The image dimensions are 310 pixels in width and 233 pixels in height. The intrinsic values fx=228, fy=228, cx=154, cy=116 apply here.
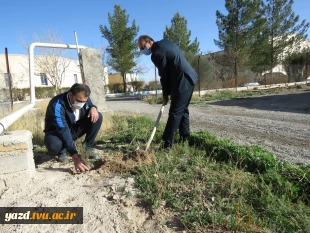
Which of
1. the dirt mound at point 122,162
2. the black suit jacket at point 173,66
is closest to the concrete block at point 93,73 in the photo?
the black suit jacket at point 173,66

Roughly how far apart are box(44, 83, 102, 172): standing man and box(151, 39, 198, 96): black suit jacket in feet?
3.38

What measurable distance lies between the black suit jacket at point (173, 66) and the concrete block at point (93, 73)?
282 cm

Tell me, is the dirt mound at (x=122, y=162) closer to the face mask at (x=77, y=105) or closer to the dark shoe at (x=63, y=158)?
the dark shoe at (x=63, y=158)

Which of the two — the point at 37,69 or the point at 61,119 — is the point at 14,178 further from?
the point at 37,69

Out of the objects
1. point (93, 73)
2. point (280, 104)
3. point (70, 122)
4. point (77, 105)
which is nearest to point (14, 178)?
point (70, 122)

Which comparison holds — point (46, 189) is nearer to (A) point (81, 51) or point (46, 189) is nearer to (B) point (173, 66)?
(B) point (173, 66)

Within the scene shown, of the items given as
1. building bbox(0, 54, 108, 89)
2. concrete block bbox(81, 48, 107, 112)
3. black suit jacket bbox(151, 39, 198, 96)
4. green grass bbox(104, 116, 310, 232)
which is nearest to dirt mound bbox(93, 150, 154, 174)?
green grass bbox(104, 116, 310, 232)

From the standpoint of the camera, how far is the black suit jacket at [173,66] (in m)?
3.07

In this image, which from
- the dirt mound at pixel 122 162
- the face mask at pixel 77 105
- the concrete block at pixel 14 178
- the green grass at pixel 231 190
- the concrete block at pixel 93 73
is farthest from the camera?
the concrete block at pixel 93 73

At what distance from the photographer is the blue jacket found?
2.69 m

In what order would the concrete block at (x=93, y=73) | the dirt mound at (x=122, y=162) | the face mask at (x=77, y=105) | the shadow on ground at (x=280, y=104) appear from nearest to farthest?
1. the dirt mound at (x=122, y=162)
2. the face mask at (x=77, y=105)
3. the concrete block at (x=93, y=73)
4. the shadow on ground at (x=280, y=104)

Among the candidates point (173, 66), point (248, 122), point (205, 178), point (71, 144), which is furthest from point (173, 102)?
point (248, 122)

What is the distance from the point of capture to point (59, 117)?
2766 millimetres

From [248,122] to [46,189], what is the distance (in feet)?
15.5
